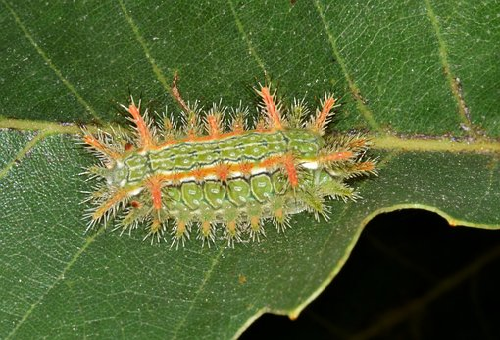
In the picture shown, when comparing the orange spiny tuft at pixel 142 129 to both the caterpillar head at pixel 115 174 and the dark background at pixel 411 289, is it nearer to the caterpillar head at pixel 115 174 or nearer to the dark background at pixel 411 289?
the caterpillar head at pixel 115 174

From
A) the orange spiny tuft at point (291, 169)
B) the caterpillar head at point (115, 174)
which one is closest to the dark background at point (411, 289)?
the orange spiny tuft at point (291, 169)

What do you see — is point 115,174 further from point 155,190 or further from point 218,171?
point 218,171

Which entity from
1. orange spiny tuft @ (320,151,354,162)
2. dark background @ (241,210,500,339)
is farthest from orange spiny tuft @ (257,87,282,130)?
dark background @ (241,210,500,339)

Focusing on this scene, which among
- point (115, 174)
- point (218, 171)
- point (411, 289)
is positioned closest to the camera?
point (218, 171)

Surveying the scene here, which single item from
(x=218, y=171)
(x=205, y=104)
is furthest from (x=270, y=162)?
(x=205, y=104)

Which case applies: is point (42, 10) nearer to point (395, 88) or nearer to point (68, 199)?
point (68, 199)

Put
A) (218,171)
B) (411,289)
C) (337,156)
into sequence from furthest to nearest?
(411,289) < (218,171) < (337,156)

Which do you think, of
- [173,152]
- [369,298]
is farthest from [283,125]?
[369,298]
